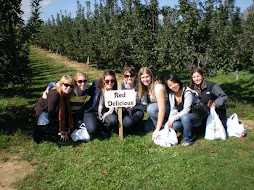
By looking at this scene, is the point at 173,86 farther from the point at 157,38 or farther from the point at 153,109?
the point at 157,38

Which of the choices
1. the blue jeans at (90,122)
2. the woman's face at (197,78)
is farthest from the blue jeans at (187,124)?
the blue jeans at (90,122)

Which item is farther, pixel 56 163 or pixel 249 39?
pixel 249 39

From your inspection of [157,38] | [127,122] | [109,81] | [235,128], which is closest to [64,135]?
[127,122]

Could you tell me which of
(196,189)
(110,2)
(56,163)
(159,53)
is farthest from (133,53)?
(196,189)

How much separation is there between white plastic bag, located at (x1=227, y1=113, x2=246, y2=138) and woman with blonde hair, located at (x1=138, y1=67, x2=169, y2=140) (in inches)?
48.5

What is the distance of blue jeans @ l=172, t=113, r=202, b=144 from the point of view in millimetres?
4379

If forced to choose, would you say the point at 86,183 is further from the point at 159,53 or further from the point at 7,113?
the point at 159,53

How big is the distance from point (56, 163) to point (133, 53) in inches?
285

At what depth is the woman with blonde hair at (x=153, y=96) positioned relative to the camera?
4438mm

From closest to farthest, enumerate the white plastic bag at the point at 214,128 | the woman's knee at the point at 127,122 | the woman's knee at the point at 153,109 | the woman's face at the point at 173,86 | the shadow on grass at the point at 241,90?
1. the woman's face at the point at 173,86
2. the white plastic bag at the point at 214,128
3. the woman's knee at the point at 153,109
4. the woman's knee at the point at 127,122
5. the shadow on grass at the point at 241,90

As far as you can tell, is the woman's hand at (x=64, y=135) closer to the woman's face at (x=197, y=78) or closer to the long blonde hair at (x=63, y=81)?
the long blonde hair at (x=63, y=81)

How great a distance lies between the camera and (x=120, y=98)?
447 cm

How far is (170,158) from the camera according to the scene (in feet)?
13.2

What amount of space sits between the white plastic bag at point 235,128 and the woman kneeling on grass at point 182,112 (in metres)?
0.67
